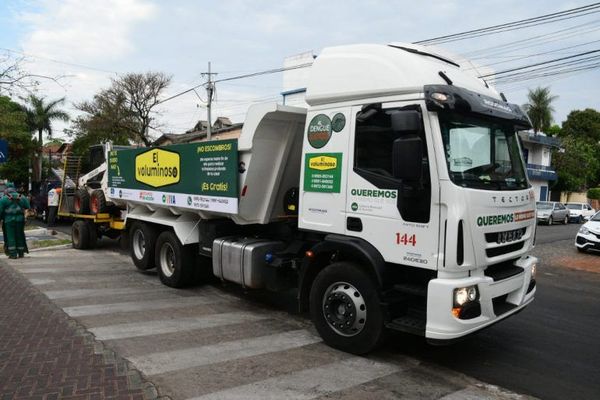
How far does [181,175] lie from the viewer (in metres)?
7.68

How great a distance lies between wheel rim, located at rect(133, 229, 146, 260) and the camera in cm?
922

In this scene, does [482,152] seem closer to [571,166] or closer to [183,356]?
[183,356]

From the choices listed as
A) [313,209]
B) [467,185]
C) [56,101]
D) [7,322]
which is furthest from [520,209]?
[56,101]

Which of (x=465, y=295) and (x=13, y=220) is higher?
(x=13, y=220)

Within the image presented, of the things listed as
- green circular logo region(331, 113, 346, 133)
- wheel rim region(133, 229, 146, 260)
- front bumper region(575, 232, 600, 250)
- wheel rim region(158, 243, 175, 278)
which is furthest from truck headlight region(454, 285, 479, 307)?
front bumper region(575, 232, 600, 250)

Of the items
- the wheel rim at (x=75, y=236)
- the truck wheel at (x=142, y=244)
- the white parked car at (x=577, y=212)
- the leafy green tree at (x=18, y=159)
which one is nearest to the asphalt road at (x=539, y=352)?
the truck wheel at (x=142, y=244)

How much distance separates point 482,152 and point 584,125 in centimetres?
6275

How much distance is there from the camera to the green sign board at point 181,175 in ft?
21.8

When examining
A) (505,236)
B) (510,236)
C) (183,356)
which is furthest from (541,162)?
(183,356)

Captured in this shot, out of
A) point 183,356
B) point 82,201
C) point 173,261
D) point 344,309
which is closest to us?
point 183,356

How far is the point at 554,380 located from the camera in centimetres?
470

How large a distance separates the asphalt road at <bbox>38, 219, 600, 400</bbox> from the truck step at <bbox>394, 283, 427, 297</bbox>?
0.92 m

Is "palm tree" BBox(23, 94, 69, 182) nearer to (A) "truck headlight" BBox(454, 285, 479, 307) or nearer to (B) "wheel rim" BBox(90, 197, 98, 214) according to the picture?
(B) "wheel rim" BBox(90, 197, 98, 214)

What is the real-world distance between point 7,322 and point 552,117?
5432 cm
